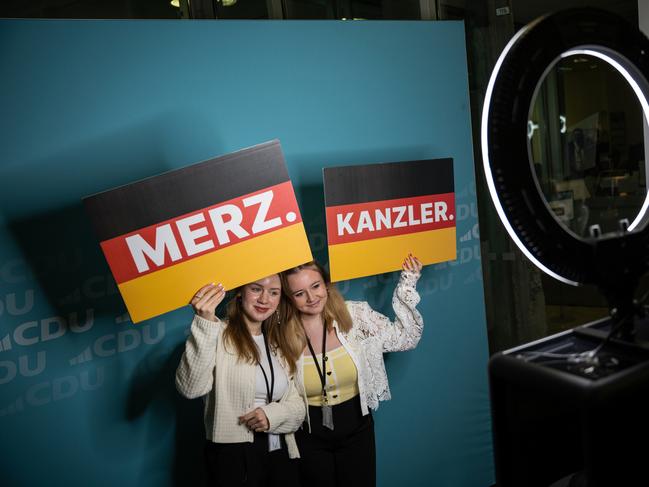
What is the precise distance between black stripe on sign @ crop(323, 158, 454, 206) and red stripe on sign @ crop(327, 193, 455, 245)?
0.08 ft

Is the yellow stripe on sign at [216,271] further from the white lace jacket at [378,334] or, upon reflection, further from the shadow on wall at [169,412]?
the white lace jacket at [378,334]

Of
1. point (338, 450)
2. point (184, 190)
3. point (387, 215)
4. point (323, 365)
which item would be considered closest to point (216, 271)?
point (184, 190)

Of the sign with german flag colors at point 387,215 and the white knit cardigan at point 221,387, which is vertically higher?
the sign with german flag colors at point 387,215

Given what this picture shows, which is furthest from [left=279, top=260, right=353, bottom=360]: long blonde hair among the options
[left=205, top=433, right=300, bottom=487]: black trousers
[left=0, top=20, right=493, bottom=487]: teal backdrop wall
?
[left=205, top=433, right=300, bottom=487]: black trousers

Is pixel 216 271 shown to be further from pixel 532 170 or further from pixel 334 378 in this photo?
pixel 532 170

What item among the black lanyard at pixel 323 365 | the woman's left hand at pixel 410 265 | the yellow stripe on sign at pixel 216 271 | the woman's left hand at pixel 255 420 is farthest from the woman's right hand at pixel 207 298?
the woman's left hand at pixel 410 265

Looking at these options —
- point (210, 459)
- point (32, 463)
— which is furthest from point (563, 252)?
point (32, 463)

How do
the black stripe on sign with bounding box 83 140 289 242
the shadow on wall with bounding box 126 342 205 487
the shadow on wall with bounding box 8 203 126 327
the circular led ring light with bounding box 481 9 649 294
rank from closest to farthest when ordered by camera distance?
the circular led ring light with bounding box 481 9 649 294 → the black stripe on sign with bounding box 83 140 289 242 → the shadow on wall with bounding box 8 203 126 327 → the shadow on wall with bounding box 126 342 205 487

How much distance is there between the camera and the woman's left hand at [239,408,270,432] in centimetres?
189

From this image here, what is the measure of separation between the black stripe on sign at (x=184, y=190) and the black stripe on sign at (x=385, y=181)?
0.38 metres

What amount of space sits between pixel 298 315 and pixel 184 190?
0.75 meters

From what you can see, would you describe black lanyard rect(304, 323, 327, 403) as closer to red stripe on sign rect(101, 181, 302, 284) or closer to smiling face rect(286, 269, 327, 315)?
smiling face rect(286, 269, 327, 315)

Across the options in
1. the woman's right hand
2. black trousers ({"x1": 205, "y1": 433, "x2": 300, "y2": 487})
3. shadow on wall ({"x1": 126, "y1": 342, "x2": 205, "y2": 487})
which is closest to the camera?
the woman's right hand

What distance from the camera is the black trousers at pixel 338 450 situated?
6.90 ft
